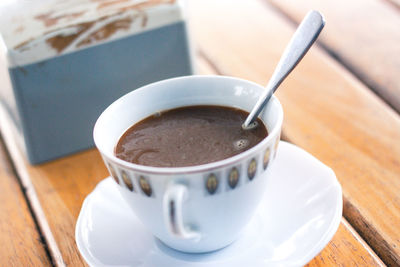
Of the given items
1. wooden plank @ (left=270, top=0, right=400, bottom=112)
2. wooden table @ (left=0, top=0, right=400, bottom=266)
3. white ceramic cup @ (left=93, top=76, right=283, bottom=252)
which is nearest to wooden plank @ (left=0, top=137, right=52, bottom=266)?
wooden table @ (left=0, top=0, right=400, bottom=266)

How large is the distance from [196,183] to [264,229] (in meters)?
0.15

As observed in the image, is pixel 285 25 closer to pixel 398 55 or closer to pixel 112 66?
pixel 398 55

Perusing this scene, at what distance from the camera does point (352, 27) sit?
3.43 feet

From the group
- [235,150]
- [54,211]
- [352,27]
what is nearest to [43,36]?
[54,211]

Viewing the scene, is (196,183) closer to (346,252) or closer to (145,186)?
(145,186)

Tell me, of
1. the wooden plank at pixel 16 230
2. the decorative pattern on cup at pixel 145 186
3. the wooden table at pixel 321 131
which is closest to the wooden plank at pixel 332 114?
the wooden table at pixel 321 131

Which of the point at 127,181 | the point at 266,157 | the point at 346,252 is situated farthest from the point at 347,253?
the point at 127,181

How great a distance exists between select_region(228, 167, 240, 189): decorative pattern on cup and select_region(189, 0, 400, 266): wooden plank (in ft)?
0.70

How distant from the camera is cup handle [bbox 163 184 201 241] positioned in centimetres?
48

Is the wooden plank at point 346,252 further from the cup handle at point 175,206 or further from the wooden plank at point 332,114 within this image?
the cup handle at point 175,206

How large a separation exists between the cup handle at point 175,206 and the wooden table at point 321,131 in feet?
0.63

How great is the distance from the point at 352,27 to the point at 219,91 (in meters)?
0.51

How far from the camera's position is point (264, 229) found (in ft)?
1.98

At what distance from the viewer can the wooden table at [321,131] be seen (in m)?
0.64
